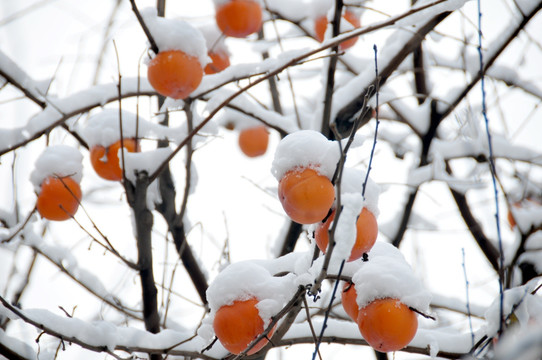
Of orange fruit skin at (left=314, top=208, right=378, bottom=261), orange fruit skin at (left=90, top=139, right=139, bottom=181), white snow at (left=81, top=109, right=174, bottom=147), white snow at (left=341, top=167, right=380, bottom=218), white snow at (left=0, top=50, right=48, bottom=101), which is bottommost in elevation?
orange fruit skin at (left=314, top=208, right=378, bottom=261)

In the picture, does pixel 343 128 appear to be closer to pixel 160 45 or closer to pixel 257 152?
Answer: pixel 160 45

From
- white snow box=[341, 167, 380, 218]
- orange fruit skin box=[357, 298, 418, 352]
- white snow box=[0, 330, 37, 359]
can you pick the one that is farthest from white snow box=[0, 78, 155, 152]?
orange fruit skin box=[357, 298, 418, 352]

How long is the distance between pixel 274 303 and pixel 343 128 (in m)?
1.31

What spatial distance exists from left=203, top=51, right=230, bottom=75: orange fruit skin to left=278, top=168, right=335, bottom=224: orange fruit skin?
1500 millimetres

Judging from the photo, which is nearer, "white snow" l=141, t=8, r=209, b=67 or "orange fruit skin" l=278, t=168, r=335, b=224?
"orange fruit skin" l=278, t=168, r=335, b=224

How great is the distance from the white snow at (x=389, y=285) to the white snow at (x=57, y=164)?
1355mm

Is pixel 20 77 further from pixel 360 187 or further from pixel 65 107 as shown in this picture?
pixel 360 187

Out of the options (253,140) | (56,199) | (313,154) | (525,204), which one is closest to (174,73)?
(56,199)

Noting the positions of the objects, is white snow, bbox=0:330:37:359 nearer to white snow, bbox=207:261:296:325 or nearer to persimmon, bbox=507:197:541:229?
white snow, bbox=207:261:296:325

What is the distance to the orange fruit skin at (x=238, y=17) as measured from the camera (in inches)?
109

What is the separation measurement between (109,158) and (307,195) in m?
1.10

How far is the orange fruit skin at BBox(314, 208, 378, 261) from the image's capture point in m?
1.44

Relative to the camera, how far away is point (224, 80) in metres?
2.27

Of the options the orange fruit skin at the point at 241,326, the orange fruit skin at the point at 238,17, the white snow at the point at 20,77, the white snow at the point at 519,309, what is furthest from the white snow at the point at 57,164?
the white snow at the point at 519,309
